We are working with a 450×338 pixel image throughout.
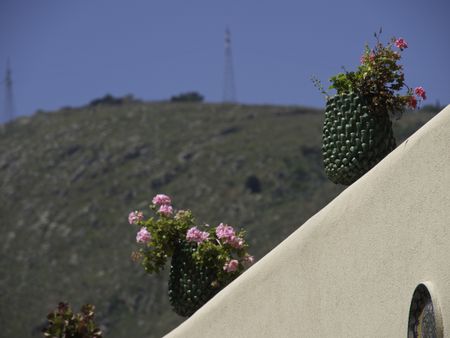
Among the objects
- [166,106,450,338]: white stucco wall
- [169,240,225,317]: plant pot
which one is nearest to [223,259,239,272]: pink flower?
[169,240,225,317]: plant pot

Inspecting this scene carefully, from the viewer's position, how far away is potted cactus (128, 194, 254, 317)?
→ 883 cm

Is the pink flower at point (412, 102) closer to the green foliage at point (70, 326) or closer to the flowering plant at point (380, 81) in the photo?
the flowering plant at point (380, 81)

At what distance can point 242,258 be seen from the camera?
353 inches

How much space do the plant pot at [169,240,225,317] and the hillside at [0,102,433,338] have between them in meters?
58.8

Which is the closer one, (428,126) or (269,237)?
(428,126)

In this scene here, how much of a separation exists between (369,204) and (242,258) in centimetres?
257

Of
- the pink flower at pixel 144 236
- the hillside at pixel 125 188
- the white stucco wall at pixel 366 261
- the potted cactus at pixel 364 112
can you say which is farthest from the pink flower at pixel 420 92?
the hillside at pixel 125 188

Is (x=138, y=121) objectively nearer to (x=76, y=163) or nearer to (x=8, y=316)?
(x=76, y=163)

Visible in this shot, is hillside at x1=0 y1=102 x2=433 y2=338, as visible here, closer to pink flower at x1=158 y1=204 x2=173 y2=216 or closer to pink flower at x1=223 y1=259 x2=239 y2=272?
pink flower at x1=158 y1=204 x2=173 y2=216

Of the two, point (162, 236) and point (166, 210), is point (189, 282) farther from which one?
point (166, 210)

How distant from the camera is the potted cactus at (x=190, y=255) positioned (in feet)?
29.0

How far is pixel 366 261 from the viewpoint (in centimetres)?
646

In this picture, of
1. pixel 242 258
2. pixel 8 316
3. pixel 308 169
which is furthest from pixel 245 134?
pixel 242 258

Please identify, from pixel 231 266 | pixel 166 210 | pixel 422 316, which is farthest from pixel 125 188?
pixel 422 316
